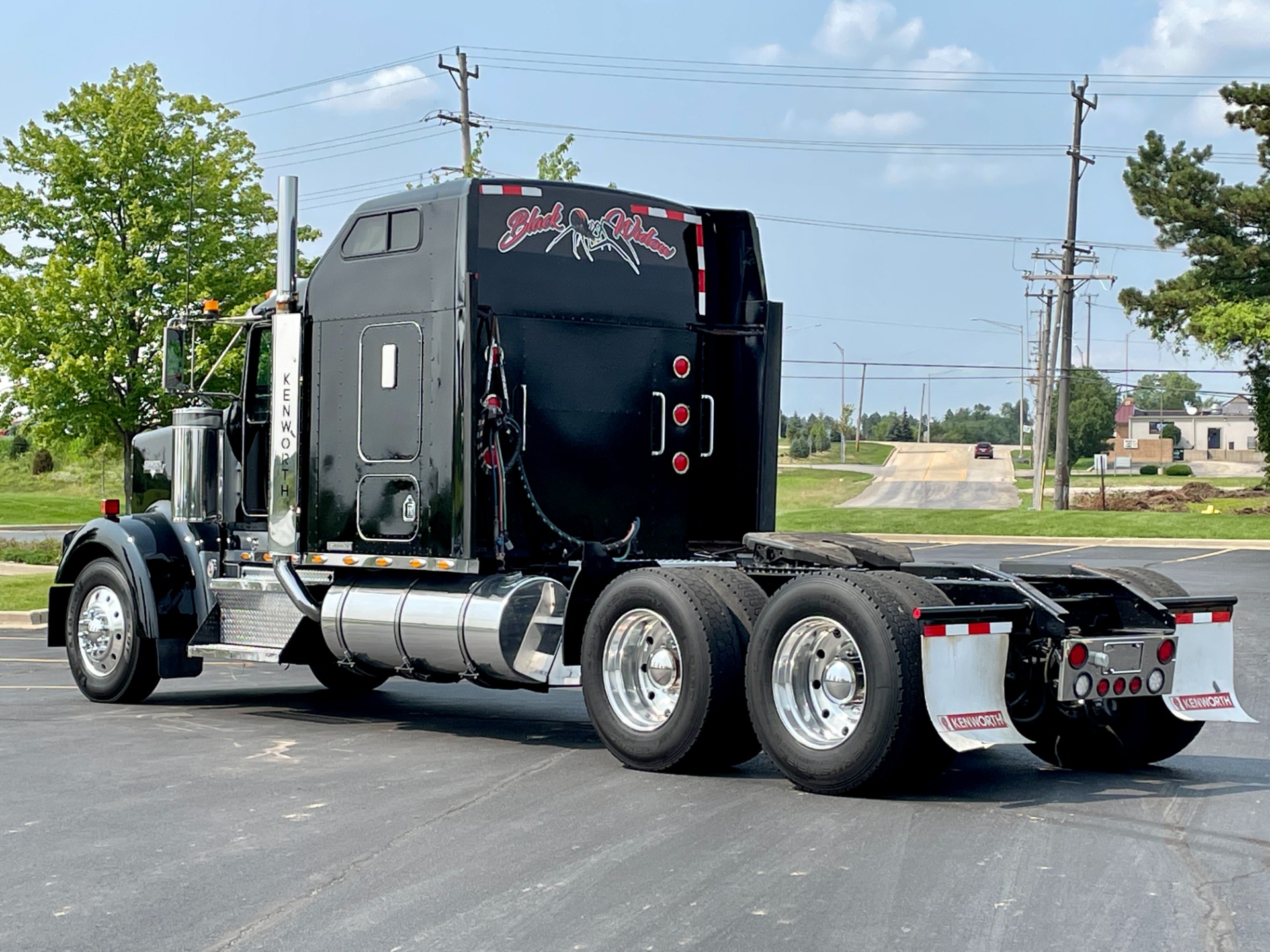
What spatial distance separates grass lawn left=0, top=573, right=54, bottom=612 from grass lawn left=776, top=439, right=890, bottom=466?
8585 centimetres

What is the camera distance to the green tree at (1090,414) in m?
110

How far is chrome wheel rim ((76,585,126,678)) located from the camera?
38.9ft

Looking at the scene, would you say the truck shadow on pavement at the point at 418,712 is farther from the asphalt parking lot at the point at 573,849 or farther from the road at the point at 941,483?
the road at the point at 941,483

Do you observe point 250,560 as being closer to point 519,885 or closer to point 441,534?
point 441,534

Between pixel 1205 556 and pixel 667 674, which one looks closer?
pixel 667 674

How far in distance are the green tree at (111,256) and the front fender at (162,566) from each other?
44.7ft

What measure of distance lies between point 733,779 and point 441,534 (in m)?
2.62

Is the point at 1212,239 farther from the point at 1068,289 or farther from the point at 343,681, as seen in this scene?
the point at 343,681

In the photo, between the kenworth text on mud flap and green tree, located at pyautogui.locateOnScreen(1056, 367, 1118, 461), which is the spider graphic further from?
green tree, located at pyautogui.locateOnScreen(1056, 367, 1118, 461)

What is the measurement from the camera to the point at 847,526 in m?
47.7

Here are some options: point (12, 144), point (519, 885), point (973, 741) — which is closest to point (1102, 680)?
point (973, 741)

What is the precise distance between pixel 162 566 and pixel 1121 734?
693 cm

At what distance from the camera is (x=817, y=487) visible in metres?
85.3

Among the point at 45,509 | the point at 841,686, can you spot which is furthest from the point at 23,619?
the point at 45,509
